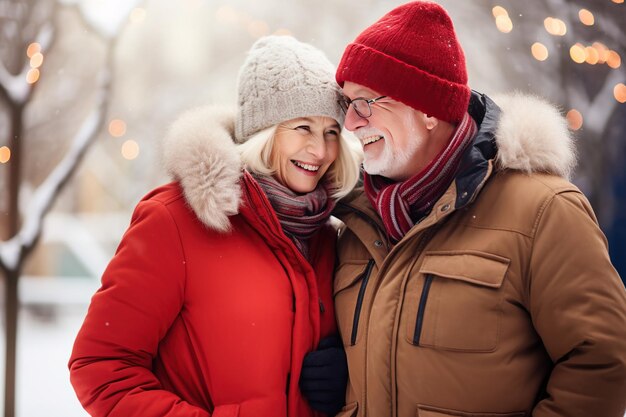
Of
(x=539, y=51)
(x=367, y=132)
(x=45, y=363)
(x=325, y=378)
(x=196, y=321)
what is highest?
(x=539, y=51)

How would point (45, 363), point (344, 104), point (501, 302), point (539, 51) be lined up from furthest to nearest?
point (45, 363)
point (539, 51)
point (344, 104)
point (501, 302)

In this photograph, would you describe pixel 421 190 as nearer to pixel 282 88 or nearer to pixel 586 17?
pixel 282 88

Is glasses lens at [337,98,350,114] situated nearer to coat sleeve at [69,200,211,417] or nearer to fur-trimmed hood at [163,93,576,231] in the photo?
fur-trimmed hood at [163,93,576,231]

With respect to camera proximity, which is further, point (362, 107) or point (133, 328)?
point (362, 107)

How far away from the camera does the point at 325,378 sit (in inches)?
73.4

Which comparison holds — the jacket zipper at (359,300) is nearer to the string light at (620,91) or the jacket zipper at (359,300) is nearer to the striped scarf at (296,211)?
the striped scarf at (296,211)

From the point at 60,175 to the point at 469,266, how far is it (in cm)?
288

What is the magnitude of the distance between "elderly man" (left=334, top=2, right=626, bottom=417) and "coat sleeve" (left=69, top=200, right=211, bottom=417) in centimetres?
57

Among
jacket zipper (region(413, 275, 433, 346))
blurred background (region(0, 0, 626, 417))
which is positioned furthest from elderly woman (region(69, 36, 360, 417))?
blurred background (region(0, 0, 626, 417))

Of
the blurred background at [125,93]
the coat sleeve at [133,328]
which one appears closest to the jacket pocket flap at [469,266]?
the coat sleeve at [133,328]

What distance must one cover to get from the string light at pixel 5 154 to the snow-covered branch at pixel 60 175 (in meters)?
0.25

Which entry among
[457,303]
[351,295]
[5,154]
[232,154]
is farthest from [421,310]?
[5,154]

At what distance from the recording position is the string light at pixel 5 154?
143 inches

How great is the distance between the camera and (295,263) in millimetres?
1961
